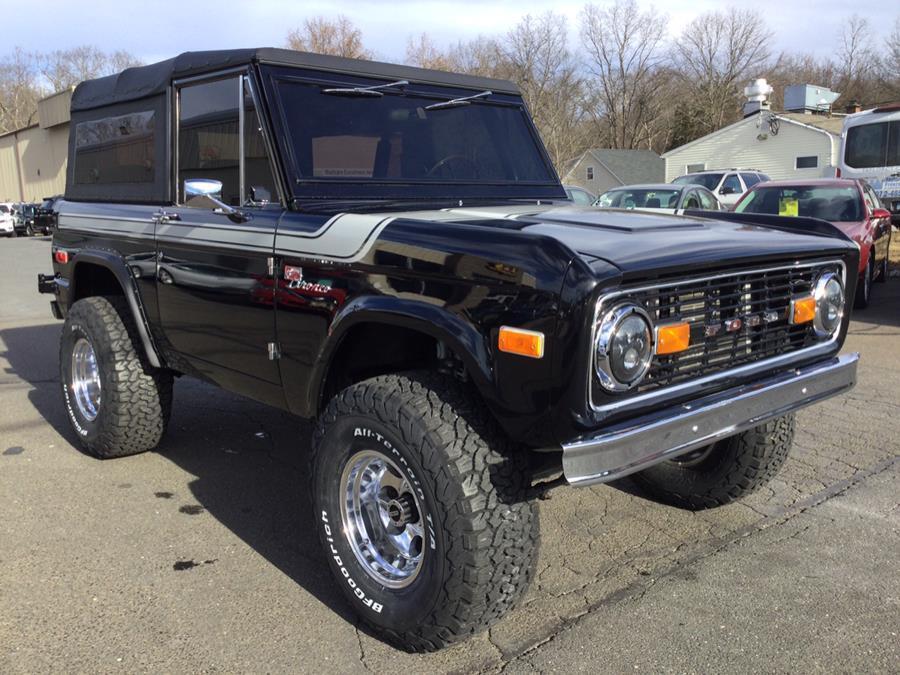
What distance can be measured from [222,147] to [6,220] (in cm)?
3609

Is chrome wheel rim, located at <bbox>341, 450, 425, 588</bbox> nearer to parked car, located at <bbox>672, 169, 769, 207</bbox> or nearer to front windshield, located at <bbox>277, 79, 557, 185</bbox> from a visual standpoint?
front windshield, located at <bbox>277, 79, 557, 185</bbox>

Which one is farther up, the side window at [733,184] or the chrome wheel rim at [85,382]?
the side window at [733,184]

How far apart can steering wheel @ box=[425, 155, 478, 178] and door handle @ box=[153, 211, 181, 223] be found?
1.23 metres

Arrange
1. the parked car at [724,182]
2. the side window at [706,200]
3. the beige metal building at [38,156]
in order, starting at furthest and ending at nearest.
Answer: the beige metal building at [38,156], the parked car at [724,182], the side window at [706,200]

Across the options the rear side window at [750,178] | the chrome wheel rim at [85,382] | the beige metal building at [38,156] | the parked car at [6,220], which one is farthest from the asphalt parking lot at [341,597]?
the beige metal building at [38,156]

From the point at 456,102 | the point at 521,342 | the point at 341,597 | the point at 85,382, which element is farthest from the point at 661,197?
Result: the point at 521,342

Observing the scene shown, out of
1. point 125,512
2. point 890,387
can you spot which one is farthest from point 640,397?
point 890,387

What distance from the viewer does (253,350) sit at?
140 inches

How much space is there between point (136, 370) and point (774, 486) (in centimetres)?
→ 350

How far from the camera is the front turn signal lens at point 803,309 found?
122 inches

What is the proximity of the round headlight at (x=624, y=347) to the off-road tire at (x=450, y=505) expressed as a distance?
0.45 m

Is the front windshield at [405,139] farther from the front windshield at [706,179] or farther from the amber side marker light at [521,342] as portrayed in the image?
the front windshield at [706,179]

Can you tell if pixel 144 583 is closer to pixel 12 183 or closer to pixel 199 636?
pixel 199 636

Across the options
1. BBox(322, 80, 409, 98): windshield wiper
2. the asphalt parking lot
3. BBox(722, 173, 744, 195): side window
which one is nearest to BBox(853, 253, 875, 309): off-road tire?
the asphalt parking lot
